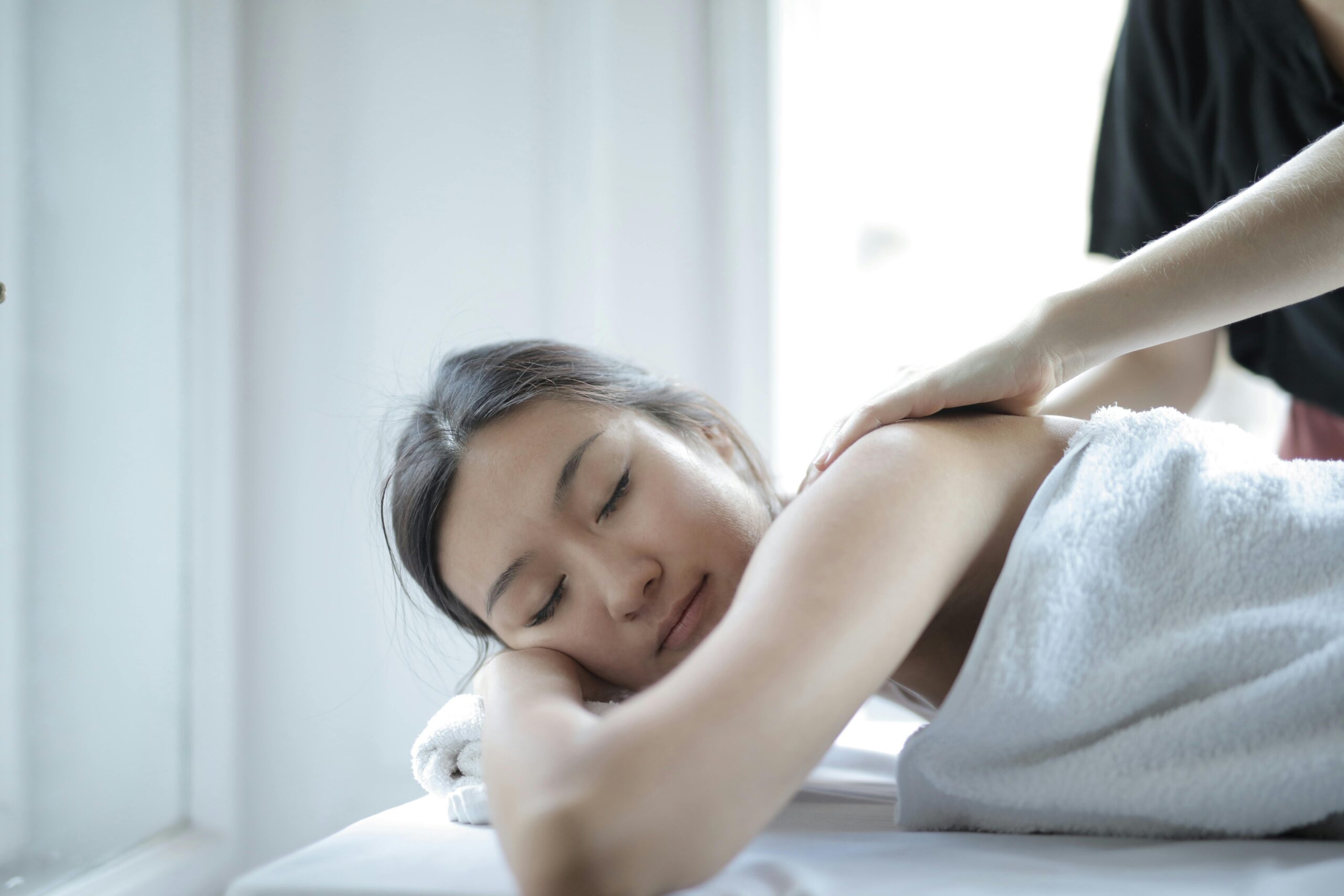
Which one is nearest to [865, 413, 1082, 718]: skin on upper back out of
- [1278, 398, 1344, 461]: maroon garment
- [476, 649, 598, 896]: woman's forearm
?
[476, 649, 598, 896]: woman's forearm

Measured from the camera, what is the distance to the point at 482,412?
952 millimetres

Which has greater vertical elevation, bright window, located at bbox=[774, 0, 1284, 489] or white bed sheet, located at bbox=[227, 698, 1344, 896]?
bright window, located at bbox=[774, 0, 1284, 489]

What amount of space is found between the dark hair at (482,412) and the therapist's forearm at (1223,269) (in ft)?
1.37

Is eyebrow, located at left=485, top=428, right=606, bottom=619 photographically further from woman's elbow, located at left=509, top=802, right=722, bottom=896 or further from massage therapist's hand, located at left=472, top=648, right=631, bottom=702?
woman's elbow, located at left=509, top=802, right=722, bottom=896

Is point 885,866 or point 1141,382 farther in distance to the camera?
point 1141,382

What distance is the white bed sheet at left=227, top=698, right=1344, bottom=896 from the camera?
56 centimetres

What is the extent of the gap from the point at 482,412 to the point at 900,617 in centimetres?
55

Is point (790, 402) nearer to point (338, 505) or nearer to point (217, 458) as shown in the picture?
point (338, 505)

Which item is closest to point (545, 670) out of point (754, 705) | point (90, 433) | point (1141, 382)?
Result: point (754, 705)

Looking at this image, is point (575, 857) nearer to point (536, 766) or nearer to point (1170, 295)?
point (536, 766)

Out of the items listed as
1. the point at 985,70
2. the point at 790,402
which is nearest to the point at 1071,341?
the point at 790,402

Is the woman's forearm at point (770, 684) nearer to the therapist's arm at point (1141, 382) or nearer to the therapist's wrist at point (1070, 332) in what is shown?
the therapist's wrist at point (1070, 332)

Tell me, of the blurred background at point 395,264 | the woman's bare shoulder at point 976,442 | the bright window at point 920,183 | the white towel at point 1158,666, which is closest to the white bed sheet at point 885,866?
the white towel at point 1158,666

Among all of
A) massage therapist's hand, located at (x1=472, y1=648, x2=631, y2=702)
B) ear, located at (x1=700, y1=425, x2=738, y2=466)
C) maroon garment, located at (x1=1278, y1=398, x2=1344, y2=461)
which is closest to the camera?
massage therapist's hand, located at (x1=472, y1=648, x2=631, y2=702)
